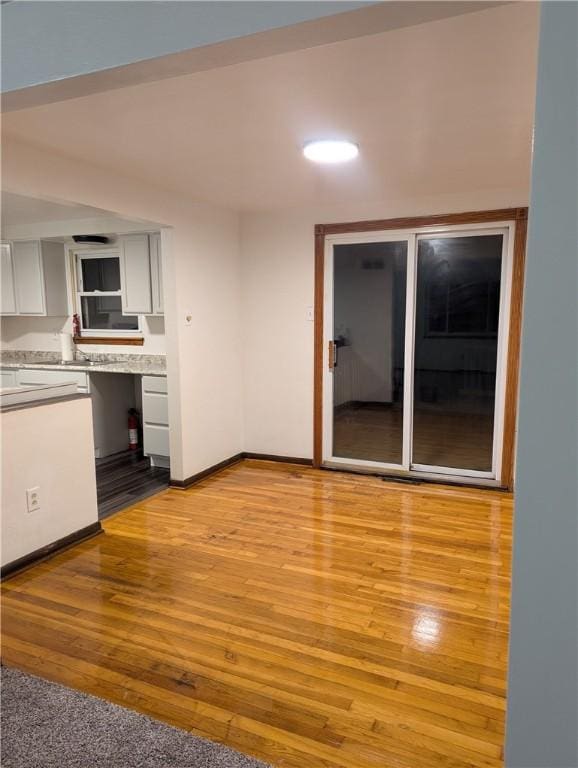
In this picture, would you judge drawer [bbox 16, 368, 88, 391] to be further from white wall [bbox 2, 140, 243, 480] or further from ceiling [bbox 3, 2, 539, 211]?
ceiling [bbox 3, 2, 539, 211]

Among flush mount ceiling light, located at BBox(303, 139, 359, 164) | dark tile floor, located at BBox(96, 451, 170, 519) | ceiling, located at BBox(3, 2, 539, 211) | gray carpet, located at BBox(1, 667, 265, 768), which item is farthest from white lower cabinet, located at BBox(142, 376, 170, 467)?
gray carpet, located at BBox(1, 667, 265, 768)

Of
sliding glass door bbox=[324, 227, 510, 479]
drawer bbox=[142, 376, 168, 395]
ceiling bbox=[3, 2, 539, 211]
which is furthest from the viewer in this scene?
drawer bbox=[142, 376, 168, 395]

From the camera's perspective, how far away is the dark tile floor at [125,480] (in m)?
4.20

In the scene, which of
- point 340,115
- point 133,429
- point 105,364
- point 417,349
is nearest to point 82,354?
point 105,364

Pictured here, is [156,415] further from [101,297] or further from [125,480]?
[101,297]

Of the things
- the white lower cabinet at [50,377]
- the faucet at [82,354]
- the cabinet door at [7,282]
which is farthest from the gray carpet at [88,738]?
the cabinet door at [7,282]

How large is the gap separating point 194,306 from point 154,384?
0.88 metres

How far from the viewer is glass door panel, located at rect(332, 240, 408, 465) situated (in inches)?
183

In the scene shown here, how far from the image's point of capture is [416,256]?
4.51 metres

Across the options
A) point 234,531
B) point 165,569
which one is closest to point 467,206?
point 234,531

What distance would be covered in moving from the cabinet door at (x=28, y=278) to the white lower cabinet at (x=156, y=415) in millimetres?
1786

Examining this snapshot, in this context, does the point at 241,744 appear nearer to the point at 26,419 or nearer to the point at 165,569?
the point at 165,569

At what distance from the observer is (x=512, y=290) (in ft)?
13.7

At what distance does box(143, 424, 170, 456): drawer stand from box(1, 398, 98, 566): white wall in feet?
4.38
